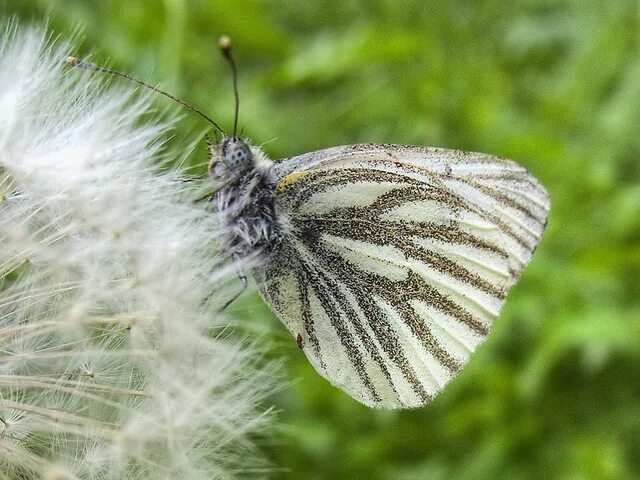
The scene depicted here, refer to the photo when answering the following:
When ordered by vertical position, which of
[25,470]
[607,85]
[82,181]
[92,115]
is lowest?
[25,470]

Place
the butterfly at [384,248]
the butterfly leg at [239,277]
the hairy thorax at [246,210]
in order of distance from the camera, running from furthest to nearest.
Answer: the butterfly at [384,248] → the hairy thorax at [246,210] → the butterfly leg at [239,277]

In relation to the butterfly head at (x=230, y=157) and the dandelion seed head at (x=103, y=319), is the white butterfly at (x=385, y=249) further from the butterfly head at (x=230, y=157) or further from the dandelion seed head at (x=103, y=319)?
the dandelion seed head at (x=103, y=319)

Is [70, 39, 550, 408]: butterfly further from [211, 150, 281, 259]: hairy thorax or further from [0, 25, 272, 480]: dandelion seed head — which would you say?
[0, 25, 272, 480]: dandelion seed head

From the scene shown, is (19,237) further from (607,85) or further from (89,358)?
(607,85)

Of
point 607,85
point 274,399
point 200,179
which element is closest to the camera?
point 200,179

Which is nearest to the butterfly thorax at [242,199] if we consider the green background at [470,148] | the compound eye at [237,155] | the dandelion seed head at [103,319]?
the compound eye at [237,155]

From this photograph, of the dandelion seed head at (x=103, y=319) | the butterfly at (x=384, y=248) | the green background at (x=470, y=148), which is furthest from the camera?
the green background at (x=470, y=148)

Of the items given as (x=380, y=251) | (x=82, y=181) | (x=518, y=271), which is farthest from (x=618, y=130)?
(x=82, y=181)
